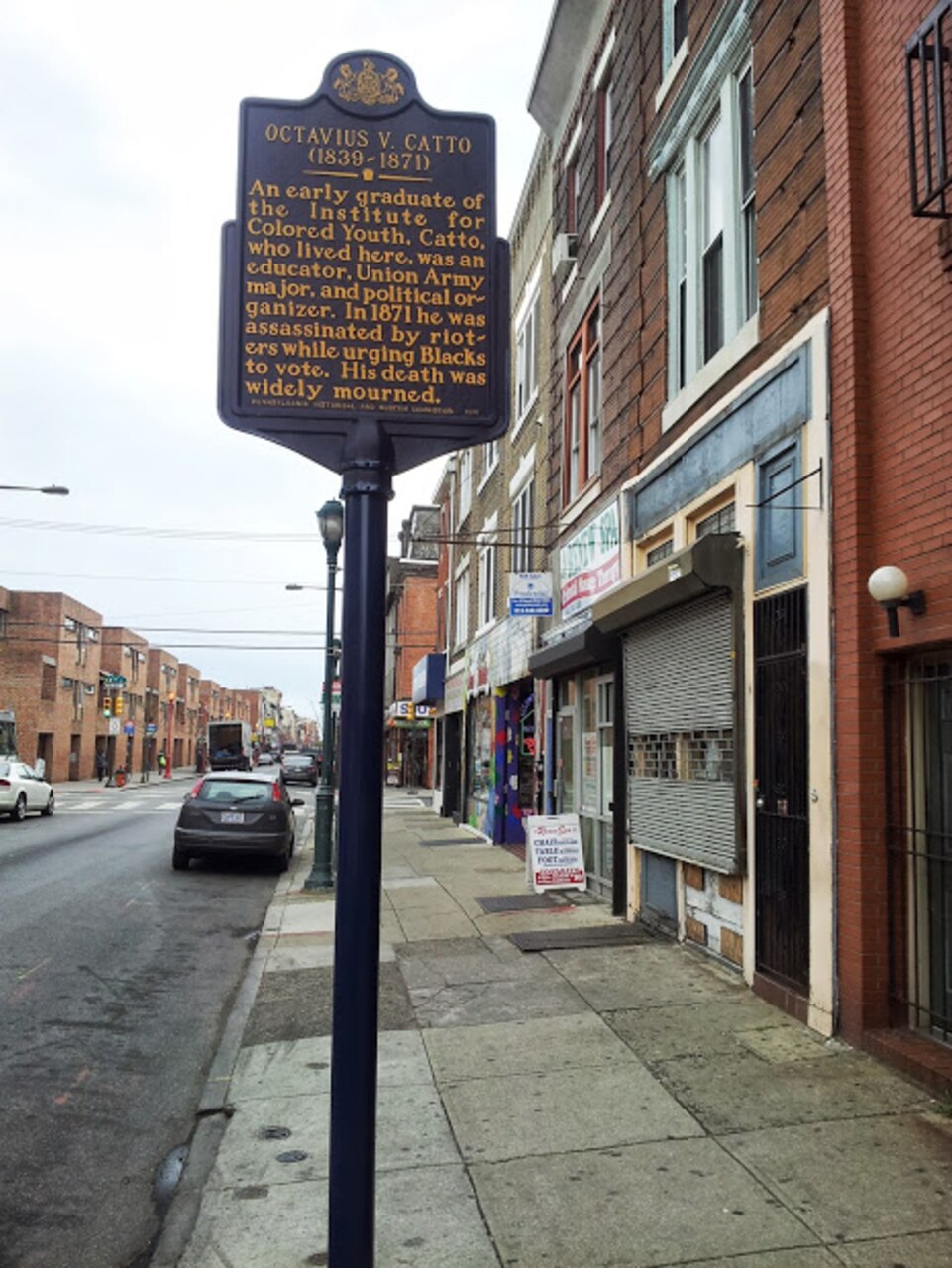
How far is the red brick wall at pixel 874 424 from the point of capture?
5.61 meters

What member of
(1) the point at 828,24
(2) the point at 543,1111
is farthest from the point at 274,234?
(1) the point at 828,24

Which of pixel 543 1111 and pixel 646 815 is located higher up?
pixel 646 815

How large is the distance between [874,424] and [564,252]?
926 centimetres

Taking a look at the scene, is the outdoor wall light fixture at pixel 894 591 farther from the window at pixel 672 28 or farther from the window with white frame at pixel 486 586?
the window with white frame at pixel 486 586

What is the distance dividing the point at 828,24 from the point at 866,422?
2754mm

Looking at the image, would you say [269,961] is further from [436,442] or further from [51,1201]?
[436,442]

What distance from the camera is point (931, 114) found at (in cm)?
568

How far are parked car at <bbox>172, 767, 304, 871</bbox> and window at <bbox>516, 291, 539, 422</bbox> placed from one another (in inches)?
311

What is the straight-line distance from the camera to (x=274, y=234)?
3.36 metres

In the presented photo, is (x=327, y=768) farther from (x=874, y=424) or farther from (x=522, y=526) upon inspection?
(x=874, y=424)

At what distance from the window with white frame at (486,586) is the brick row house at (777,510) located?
7.51 metres

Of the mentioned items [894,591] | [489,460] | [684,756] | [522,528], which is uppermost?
[489,460]

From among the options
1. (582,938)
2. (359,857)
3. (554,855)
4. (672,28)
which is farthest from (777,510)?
(672,28)

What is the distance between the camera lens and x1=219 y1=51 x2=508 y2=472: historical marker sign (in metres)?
3.32
